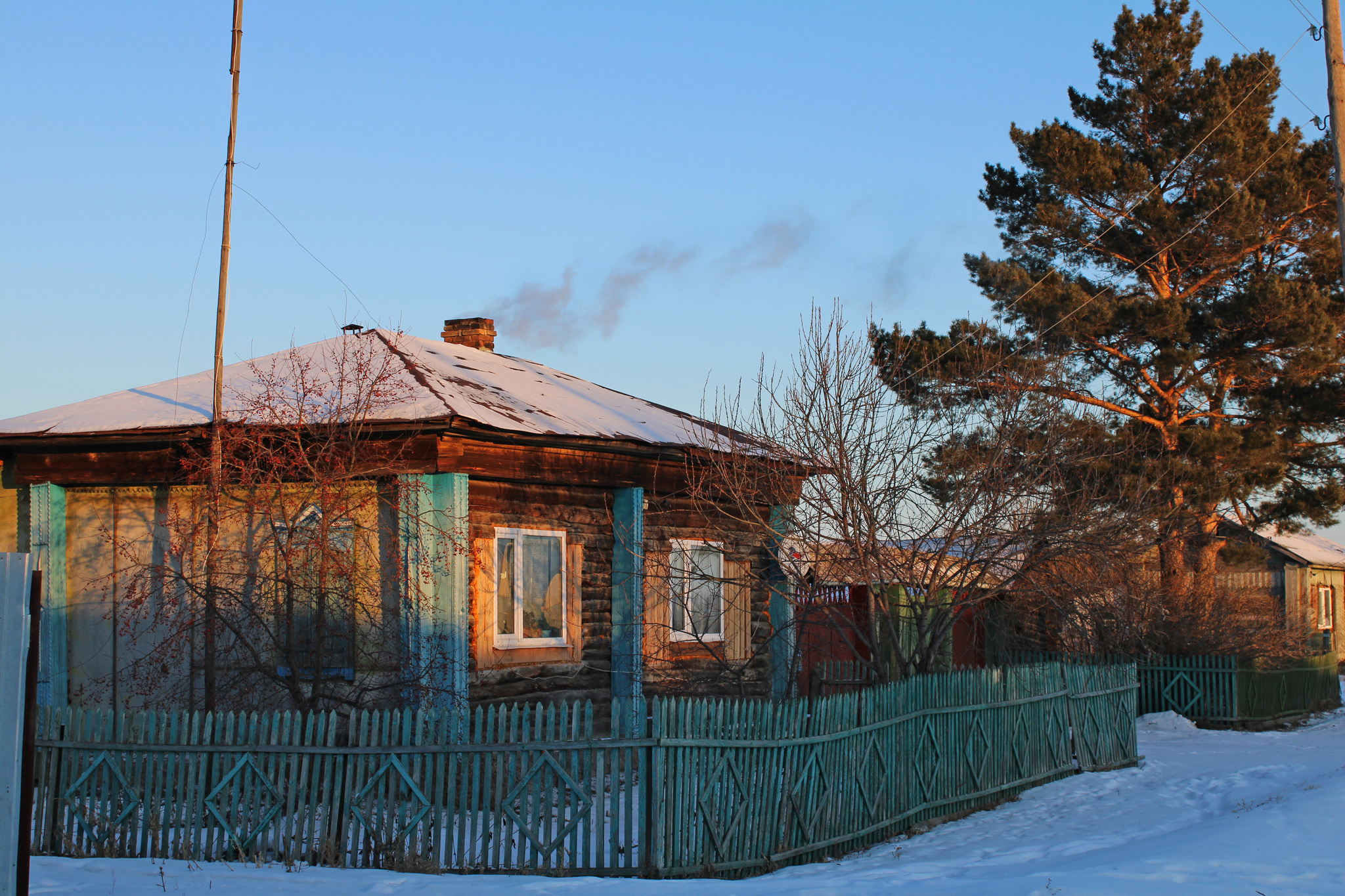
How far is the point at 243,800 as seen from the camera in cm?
823

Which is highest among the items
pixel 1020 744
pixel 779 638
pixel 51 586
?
pixel 51 586

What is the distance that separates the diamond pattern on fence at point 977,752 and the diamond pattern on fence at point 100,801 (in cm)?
737

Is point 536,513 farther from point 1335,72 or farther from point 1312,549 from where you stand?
point 1312,549

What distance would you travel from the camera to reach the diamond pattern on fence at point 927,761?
34.4 ft

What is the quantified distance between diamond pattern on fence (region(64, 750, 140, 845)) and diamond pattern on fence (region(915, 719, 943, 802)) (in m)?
6.48

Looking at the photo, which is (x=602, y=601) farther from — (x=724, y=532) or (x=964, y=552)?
(x=964, y=552)

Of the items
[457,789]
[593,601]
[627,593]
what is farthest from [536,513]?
[457,789]

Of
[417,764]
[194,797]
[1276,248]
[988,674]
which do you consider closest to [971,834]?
[988,674]

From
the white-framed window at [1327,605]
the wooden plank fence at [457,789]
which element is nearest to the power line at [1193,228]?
the wooden plank fence at [457,789]

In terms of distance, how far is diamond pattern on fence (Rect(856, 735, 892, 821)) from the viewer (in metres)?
9.55

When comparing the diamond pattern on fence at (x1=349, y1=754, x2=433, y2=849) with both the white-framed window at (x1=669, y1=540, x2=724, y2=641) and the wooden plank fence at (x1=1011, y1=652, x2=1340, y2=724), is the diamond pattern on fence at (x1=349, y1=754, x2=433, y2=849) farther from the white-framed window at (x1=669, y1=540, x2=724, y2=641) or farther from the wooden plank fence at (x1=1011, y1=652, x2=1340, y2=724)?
the wooden plank fence at (x1=1011, y1=652, x2=1340, y2=724)

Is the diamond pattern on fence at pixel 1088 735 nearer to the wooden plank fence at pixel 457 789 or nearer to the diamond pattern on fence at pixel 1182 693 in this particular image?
the wooden plank fence at pixel 457 789

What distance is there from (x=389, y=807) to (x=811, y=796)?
10.4ft

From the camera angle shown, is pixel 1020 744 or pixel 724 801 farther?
pixel 1020 744
